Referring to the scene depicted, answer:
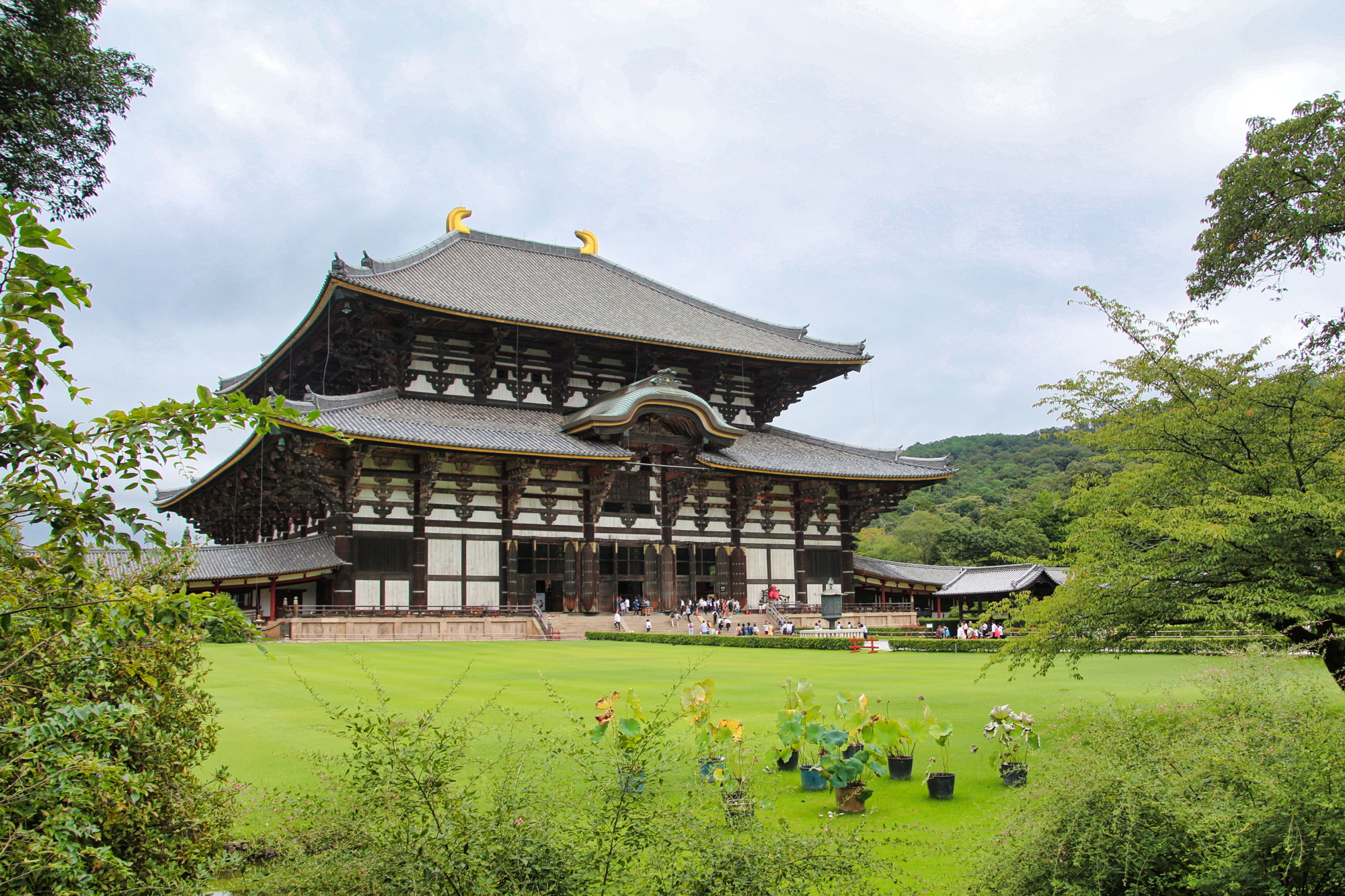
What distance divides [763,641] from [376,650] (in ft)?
37.1

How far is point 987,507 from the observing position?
281ft

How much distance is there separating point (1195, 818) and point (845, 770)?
314cm

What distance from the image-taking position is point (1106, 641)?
10547 millimetres

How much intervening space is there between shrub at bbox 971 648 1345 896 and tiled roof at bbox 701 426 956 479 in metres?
31.7

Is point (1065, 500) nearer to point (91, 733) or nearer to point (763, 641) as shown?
point (91, 733)

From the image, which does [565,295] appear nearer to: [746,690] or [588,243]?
[588,243]

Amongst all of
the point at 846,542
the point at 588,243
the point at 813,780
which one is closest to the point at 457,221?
the point at 588,243

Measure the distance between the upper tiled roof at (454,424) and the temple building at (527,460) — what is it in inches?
4.7

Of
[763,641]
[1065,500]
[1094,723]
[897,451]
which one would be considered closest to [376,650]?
[763,641]

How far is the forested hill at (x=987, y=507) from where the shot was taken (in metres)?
68.7

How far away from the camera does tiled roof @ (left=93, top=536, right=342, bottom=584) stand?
30.0 m

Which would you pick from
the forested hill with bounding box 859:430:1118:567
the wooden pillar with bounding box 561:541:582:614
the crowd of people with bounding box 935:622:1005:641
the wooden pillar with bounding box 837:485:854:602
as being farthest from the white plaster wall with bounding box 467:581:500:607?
the forested hill with bounding box 859:430:1118:567

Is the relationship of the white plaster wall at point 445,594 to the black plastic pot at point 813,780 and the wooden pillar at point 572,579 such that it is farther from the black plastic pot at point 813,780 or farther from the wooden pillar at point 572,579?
the black plastic pot at point 813,780

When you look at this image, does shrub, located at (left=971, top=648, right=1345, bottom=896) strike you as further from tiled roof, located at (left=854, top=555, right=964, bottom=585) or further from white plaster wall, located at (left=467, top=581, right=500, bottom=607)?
tiled roof, located at (left=854, top=555, right=964, bottom=585)
